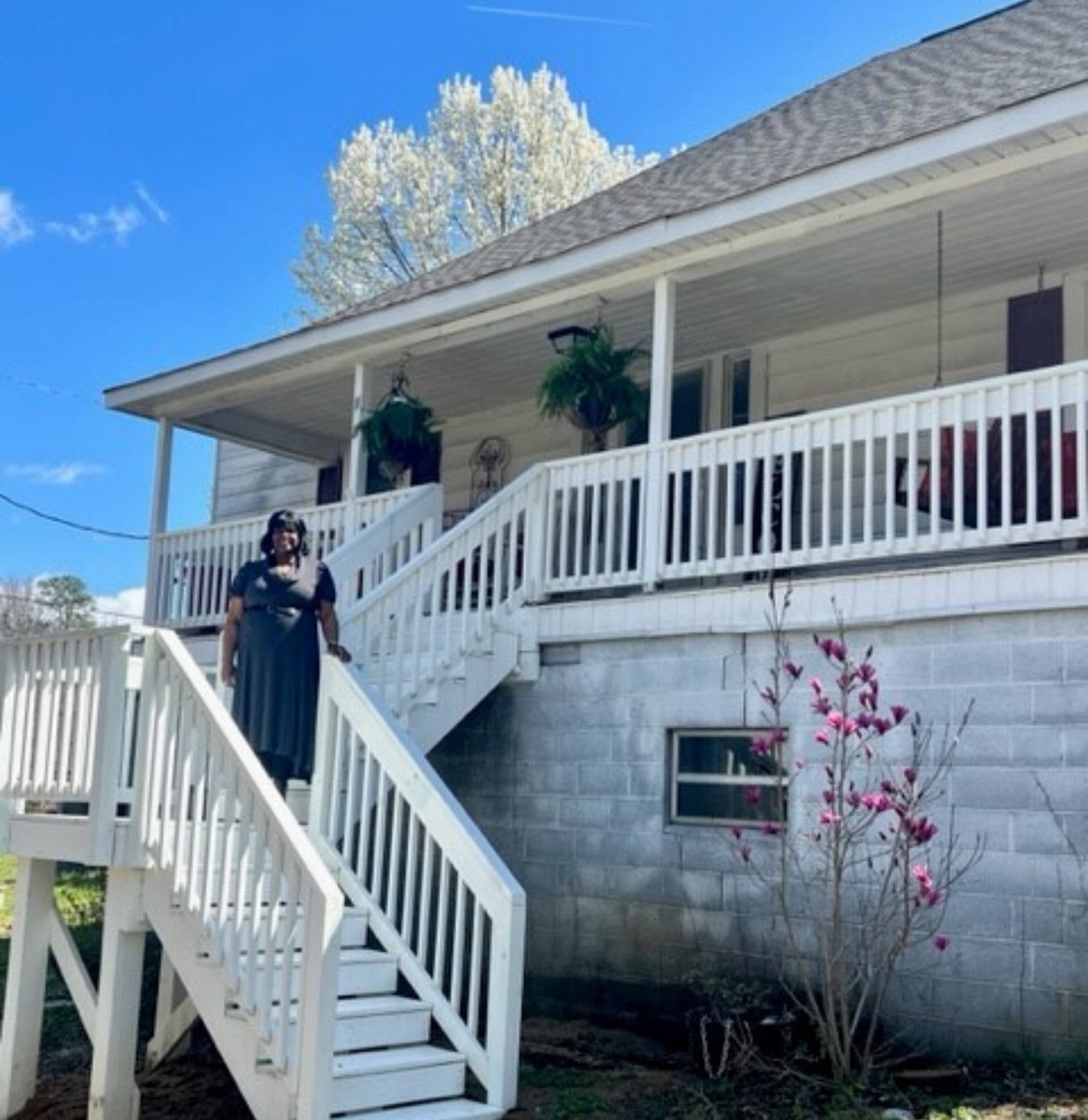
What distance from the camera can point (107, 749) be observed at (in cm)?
565

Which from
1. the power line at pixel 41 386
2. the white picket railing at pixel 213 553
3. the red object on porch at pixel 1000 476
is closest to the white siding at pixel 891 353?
the red object on porch at pixel 1000 476

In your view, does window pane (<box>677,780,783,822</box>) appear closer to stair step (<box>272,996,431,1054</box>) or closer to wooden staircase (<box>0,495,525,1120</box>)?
wooden staircase (<box>0,495,525,1120</box>)

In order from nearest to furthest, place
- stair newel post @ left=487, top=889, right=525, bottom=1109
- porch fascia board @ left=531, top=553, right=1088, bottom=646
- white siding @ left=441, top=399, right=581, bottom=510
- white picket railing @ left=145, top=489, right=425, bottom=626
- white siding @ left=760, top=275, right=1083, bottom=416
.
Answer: stair newel post @ left=487, top=889, right=525, bottom=1109, porch fascia board @ left=531, top=553, right=1088, bottom=646, white siding @ left=760, top=275, right=1083, bottom=416, white picket railing @ left=145, top=489, right=425, bottom=626, white siding @ left=441, top=399, right=581, bottom=510

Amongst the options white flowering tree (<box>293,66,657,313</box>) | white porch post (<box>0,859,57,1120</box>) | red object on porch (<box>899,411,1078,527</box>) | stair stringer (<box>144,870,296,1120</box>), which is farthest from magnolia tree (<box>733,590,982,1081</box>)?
white flowering tree (<box>293,66,657,313</box>)

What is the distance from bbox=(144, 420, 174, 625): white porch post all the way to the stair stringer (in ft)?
18.6

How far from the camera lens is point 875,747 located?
20.7ft

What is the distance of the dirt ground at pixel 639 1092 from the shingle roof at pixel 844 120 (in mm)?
4216

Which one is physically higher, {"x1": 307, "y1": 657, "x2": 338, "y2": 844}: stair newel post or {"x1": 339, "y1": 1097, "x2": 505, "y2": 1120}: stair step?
{"x1": 307, "y1": 657, "x2": 338, "y2": 844}: stair newel post

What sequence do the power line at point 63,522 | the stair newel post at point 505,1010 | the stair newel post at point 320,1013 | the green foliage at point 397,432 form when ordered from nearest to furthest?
the stair newel post at point 320,1013 → the stair newel post at point 505,1010 → the green foliage at point 397,432 → the power line at point 63,522

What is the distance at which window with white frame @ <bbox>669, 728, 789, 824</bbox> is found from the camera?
22.2 feet

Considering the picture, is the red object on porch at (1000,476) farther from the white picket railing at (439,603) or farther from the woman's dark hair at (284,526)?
the woman's dark hair at (284,526)

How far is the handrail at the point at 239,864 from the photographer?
15.2 feet

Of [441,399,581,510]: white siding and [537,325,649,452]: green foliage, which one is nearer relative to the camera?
[537,325,649,452]: green foliage

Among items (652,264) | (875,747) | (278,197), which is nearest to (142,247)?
(278,197)
